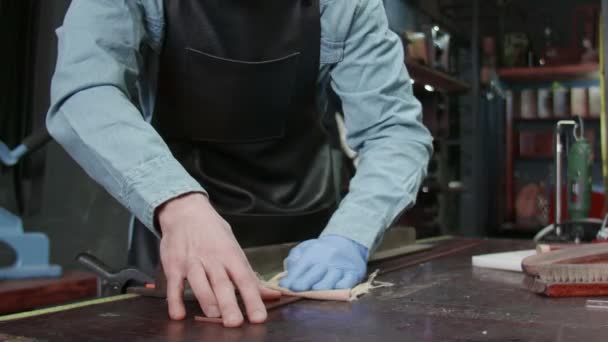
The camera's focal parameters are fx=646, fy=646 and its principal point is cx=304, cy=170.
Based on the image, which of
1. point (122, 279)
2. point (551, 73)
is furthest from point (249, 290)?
point (551, 73)

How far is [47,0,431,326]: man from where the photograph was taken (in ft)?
2.99

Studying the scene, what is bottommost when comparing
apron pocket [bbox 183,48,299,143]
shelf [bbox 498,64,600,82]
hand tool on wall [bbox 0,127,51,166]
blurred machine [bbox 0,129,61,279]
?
blurred machine [bbox 0,129,61,279]

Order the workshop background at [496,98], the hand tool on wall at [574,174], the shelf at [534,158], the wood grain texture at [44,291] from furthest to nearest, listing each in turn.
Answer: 1. the shelf at [534,158]
2. the workshop background at [496,98]
3. the hand tool on wall at [574,174]
4. the wood grain texture at [44,291]

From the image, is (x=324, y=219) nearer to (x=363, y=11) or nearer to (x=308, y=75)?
(x=308, y=75)

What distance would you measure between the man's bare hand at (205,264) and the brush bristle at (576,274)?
37 centimetres

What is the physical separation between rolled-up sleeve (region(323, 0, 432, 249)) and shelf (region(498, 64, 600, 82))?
4055mm

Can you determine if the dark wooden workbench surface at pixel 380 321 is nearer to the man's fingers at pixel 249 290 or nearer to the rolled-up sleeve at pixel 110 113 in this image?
the man's fingers at pixel 249 290

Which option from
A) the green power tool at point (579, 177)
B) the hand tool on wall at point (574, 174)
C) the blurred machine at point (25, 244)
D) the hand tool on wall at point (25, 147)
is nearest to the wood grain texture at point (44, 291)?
the blurred machine at point (25, 244)

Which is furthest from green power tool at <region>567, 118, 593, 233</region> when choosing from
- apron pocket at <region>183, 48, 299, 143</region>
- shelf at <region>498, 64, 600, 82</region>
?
shelf at <region>498, 64, 600, 82</region>

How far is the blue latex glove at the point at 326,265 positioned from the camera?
0.88 metres

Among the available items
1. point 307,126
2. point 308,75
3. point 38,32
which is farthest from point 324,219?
point 38,32

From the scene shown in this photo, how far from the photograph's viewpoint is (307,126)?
138 centimetres

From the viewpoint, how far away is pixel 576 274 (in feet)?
2.84

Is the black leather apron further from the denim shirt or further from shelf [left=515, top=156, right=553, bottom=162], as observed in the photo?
shelf [left=515, top=156, right=553, bottom=162]
